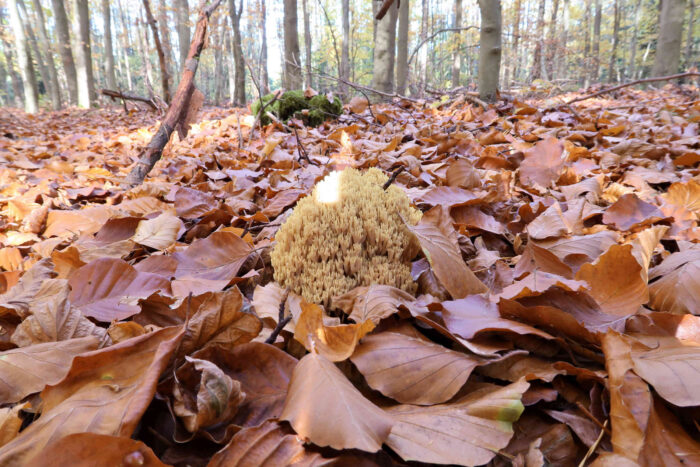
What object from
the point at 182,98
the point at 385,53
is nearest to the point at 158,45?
the point at 182,98

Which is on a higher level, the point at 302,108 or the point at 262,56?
the point at 262,56

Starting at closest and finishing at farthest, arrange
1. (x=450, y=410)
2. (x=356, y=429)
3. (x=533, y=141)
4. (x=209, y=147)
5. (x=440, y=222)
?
(x=356, y=429)
(x=450, y=410)
(x=440, y=222)
(x=533, y=141)
(x=209, y=147)

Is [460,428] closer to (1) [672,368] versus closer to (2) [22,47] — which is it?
(1) [672,368]

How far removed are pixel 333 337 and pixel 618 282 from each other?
2.70ft

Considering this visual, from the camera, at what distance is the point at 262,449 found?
728 millimetres

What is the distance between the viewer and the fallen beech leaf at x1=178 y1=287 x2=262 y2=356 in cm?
97

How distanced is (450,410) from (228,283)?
0.95 meters

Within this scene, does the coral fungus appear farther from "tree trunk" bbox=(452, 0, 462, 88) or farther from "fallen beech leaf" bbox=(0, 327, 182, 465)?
"tree trunk" bbox=(452, 0, 462, 88)

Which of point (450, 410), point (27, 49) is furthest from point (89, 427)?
point (27, 49)

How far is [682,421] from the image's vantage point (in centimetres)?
78

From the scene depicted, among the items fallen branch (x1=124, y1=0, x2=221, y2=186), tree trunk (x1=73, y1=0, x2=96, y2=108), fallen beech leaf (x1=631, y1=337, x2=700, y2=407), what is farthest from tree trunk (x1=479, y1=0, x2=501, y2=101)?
tree trunk (x1=73, y1=0, x2=96, y2=108)

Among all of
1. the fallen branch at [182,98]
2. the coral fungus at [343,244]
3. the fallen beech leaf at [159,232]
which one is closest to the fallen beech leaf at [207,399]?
the coral fungus at [343,244]

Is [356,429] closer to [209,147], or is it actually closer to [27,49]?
[209,147]

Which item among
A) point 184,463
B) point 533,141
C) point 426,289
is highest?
point 533,141
